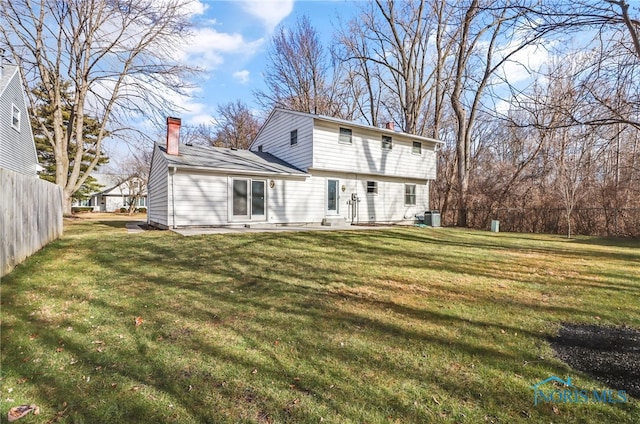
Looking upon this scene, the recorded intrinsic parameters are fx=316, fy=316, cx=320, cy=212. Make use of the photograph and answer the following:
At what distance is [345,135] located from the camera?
14.7m

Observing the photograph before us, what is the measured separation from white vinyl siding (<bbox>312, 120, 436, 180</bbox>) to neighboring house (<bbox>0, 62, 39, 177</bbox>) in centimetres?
1250

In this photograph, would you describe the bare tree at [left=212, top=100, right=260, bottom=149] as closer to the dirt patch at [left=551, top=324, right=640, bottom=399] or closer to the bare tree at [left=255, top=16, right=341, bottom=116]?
the bare tree at [left=255, top=16, right=341, bottom=116]

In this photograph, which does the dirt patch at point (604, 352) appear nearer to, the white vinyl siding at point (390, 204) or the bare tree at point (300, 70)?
the white vinyl siding at point (390, 204)

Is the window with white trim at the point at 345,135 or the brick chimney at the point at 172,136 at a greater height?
the window with white trim at the point at 345,135

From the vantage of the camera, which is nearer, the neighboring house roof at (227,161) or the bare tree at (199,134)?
the neighboring house roof at (227,161)

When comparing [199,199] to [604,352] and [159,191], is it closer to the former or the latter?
[159,191]

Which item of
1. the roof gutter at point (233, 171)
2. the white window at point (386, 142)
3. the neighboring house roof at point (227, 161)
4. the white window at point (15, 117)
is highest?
the white window at point (15, 117)

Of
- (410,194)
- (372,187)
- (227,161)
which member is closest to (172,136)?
(227,161)

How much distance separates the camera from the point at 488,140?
87.0 ft

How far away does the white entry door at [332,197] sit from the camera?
14609mm

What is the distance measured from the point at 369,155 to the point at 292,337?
13161mm

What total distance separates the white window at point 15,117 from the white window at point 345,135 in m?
14.5

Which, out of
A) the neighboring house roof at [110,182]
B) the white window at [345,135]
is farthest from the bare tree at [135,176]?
the white window at [345,135]

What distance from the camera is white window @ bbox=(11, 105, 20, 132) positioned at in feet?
45.6
